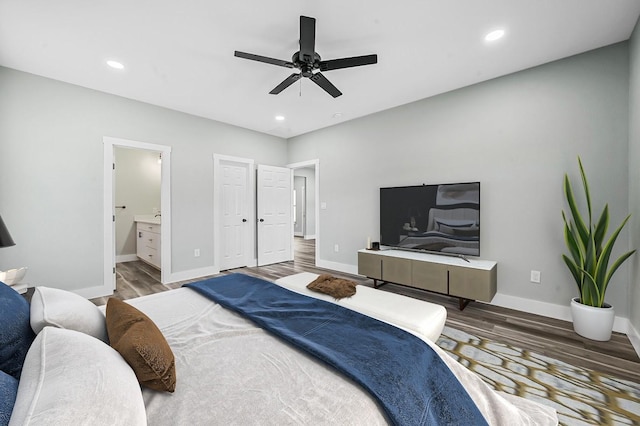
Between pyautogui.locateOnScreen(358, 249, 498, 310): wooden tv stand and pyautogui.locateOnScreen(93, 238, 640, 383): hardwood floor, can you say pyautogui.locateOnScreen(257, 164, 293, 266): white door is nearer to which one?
pyautogui.locateOnScreen(93, 238, 640, 383): hardwood floor

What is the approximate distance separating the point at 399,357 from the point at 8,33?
4087 mm

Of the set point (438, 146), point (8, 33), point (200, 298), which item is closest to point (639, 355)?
point (438, 146)

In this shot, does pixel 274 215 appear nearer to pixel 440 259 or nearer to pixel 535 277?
pixel 440 259

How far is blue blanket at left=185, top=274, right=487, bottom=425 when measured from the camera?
0.99 meters

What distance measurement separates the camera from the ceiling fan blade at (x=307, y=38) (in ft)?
6.61

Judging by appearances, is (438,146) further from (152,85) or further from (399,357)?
(152,85)

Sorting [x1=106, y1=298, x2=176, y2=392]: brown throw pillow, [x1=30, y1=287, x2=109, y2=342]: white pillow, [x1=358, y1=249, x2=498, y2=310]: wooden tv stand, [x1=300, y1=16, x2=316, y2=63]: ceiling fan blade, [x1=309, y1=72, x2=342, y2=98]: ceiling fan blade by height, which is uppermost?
[x1=300, y1=16, x2=316, y2=63]: ceiling fan blade

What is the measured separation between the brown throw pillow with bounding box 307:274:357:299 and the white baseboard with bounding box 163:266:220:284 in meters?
2.86

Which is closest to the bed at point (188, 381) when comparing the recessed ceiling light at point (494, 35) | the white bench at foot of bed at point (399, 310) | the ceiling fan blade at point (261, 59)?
the white bench at foot of bed at point (399, 310)

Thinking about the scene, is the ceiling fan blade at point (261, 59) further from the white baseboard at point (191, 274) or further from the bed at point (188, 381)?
the white baseboard at point (191, 274)

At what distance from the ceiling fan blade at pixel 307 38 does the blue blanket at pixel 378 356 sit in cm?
201

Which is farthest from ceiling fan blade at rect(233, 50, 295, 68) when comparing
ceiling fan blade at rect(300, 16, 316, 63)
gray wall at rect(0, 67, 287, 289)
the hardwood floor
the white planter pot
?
the white planter pot

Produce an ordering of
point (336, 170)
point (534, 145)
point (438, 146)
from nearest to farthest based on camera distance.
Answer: point (534, 145)
point (438, 146)
point (336, 170)

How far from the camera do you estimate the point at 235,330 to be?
4.59 feet
